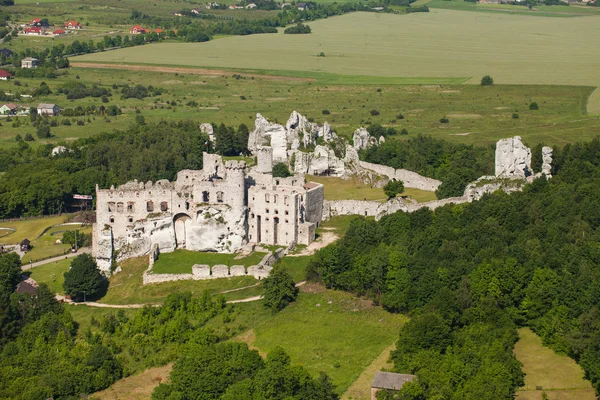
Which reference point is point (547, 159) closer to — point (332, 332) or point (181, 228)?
point (181, 228)

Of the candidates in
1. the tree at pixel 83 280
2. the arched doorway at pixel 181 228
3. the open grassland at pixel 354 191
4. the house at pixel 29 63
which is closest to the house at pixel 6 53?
the house at pixel 29 63

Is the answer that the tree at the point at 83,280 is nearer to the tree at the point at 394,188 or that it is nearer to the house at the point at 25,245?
the house at the point at 25,245

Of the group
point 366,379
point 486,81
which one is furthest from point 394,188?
point 486,81

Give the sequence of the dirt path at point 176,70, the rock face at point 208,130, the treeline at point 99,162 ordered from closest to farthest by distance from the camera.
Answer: the treeline at point 99,162, the rock face at point 208,130, the dirt path at point 176,70

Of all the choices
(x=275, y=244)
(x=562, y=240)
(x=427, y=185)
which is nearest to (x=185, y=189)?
(x=275, y=244)

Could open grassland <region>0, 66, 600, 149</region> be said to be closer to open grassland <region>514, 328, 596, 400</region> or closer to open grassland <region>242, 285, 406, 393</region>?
open grassland <region>242, 285, 406, 393</region>
